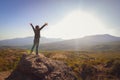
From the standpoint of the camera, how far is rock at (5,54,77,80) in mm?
14289

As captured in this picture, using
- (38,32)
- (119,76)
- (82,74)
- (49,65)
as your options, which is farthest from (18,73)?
(119,76)

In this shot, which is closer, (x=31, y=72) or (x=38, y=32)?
(x=31, y=72)

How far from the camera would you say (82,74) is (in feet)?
69.9

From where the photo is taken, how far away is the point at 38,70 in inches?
561

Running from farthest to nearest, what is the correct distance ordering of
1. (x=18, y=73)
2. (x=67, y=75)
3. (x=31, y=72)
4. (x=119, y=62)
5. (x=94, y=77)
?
(x=119, y=62) < (x=94, y=77) < (x=67, y=75) < (x=18, y=73) < (x=31, y=72)

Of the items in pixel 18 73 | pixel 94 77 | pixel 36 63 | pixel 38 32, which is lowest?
pixel 94 77

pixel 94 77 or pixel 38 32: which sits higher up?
pixel 38 32

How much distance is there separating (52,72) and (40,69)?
1.29 meters

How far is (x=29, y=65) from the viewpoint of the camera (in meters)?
14.5

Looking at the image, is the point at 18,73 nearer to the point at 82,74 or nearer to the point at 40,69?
the point at 40,69

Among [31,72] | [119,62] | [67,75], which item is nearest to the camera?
[31,72]

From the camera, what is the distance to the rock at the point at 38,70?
46.9ft

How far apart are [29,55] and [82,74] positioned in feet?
26.9

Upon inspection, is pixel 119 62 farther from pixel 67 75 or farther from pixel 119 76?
pixel 67 75
